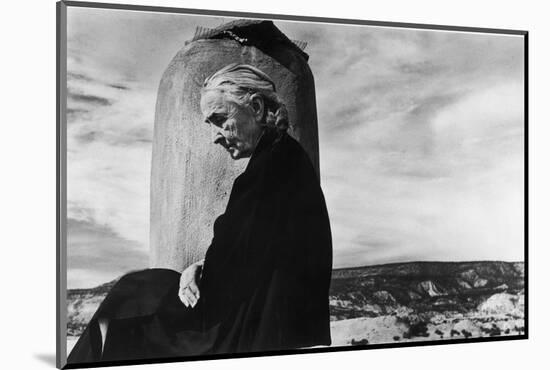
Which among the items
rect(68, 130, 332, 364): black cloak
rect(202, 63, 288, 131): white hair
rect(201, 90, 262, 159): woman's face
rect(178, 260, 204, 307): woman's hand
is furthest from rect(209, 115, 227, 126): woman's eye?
rect(178, 260, 204, 307): woman's hand

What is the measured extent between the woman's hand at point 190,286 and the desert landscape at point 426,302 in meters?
0.92

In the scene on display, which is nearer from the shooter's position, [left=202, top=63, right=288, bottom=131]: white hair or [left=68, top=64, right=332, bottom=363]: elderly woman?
[left=68, top=64, right=332, bottom=363]: elderly woman

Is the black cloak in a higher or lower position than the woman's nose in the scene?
lower

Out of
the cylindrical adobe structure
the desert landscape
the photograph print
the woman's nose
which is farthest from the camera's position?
the desert landscape

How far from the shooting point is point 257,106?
6.40 metres

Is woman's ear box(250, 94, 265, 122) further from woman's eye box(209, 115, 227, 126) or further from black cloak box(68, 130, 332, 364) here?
woman's eye box(209, 115, 227, 126)

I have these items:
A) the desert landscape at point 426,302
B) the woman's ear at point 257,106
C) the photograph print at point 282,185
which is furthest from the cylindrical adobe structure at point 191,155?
the desert landscape at point 426,302

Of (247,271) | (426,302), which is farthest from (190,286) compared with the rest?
(426,302)

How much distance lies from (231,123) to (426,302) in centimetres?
184

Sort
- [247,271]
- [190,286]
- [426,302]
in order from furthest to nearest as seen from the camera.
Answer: [426,302] → [247,271] → [190,286]

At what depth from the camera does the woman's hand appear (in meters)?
6.21

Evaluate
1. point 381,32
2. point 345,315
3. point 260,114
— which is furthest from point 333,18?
point 345,315

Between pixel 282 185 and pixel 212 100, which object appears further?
pixel 282 185

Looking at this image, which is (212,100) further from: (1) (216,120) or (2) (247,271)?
(2) (247,271)
